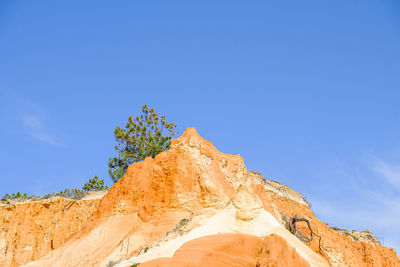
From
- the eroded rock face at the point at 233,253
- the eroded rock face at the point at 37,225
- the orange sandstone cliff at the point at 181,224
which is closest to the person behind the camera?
the eroded rock face at the point at 233,253

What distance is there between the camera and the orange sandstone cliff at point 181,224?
2198 centimetres

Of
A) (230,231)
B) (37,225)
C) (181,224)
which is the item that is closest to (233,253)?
(230,231)

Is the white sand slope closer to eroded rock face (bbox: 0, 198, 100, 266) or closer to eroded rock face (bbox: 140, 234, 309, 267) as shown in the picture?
eroded rock face (bbox: 140, 234, 309, 267)

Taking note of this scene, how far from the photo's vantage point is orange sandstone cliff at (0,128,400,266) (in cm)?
2198

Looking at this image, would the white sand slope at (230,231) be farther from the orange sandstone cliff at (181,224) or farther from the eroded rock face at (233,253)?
the eroded rock face at (233,253)

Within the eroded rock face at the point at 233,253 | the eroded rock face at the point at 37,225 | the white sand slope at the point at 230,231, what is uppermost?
the eroded rock face at the point at 37,225

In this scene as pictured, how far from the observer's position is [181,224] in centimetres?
2581

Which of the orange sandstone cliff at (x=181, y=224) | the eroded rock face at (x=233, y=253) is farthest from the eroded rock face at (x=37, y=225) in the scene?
the eroded rock face at (x=233, y=253)

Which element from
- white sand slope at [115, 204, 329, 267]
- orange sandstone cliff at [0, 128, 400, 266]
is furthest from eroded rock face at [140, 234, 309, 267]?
white sand slope at [115, 204, 329, 267]

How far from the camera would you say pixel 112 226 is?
29.3 m

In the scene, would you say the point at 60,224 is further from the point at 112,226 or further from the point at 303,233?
the point at 303,233

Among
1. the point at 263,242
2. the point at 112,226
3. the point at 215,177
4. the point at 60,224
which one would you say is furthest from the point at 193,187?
the point at 60,224

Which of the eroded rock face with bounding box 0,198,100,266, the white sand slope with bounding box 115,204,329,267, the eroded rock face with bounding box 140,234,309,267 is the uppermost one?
the eroded rock face with bounding box 0,198,100,266

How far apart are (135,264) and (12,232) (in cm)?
1853
